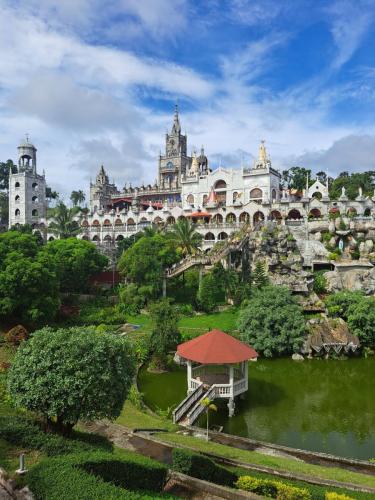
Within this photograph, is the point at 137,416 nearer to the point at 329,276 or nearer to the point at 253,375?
the point at 253,375

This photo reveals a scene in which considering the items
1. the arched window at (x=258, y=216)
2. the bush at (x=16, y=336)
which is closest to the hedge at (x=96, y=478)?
the bush at (x=16, y=336)

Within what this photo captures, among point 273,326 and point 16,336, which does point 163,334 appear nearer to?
point 273,326

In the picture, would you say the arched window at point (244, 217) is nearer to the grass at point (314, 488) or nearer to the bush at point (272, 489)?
the grass at point (314, 488)

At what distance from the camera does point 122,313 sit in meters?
38.8

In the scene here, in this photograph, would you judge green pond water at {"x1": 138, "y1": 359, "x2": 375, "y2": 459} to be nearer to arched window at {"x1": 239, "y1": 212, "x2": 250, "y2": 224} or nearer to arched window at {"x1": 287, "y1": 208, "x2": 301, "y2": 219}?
arched window at {"x1": 287, "y1": 208, "x2": 301, "y2": 219}

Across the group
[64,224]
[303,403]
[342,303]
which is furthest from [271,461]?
[64,224]

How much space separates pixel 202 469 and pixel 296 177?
251 feet

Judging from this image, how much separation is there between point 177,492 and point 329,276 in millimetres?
32956

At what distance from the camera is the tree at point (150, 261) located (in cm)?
3896

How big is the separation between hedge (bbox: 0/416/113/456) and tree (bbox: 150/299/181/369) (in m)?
13.8

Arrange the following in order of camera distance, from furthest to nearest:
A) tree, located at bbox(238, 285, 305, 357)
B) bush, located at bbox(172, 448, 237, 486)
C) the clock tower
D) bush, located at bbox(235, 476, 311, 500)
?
the clock tower, tree, located at bbox(238, 285, 305, 357), bush, located at bbox(172, 448, 237, 486), bush, located at bbox(235, 476, 311, 500)

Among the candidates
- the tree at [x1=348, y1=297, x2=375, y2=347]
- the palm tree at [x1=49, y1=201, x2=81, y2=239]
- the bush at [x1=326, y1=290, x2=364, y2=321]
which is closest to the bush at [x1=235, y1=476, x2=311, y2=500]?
the tree at [x1=348, y1=297, x2=375, y2=347]

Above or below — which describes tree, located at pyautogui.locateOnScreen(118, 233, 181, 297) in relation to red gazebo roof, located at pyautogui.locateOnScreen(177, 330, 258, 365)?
above

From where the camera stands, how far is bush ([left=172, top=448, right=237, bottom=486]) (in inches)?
446
